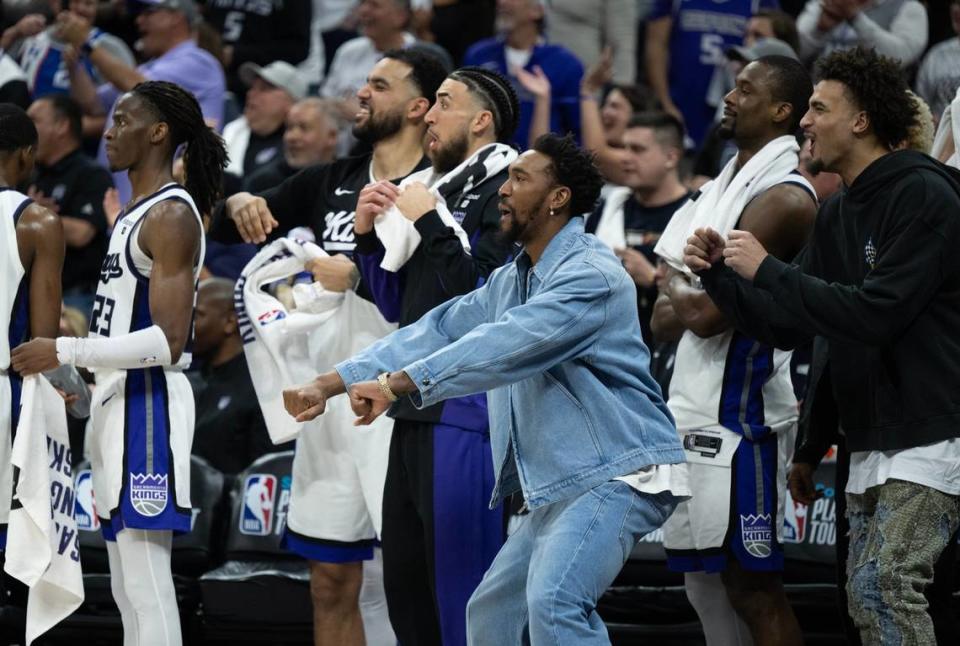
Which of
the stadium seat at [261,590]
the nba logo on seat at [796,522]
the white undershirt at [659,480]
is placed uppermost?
the white undershirt at [659,480]

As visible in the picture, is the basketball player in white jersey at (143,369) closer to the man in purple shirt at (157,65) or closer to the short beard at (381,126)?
the short beard at (381,126)

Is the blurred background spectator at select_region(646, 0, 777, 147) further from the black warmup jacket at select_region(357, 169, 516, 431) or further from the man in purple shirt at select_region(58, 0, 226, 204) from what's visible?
the black warmup jacket at select_region(357, 169, 516, 431)

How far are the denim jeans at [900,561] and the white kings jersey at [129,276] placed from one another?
2.56 m

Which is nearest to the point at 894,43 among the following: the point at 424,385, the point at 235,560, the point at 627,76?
the point at 627,76

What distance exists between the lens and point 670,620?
20.8ft

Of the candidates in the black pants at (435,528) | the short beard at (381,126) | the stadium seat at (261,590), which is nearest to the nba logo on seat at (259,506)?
the stadium seat at (261,590)

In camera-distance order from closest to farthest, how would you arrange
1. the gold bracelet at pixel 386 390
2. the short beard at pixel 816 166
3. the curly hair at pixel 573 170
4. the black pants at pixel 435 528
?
the gold bracelet at pixel 386 390
the curly hair at pixel 573 170
the short beard at pixel 816 166
the black pants at pixel 435 528

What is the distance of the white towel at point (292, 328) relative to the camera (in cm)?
563

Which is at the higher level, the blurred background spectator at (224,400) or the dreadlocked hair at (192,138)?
the dreadlocked hair at (192,138)

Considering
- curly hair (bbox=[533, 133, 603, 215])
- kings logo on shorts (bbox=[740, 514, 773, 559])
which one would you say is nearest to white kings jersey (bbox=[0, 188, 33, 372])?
curly hair (bbox=[533, 133, 603, 215])

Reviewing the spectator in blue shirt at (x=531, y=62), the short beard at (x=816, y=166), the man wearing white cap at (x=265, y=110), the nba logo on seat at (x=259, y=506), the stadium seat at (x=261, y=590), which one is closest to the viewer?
Answer: the short beard at (x=816, y=166)

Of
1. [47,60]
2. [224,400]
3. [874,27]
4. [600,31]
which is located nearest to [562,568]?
[224,400]

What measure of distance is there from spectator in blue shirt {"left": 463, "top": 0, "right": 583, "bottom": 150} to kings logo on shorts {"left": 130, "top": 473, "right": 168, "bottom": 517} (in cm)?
440

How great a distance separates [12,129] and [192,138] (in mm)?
692
